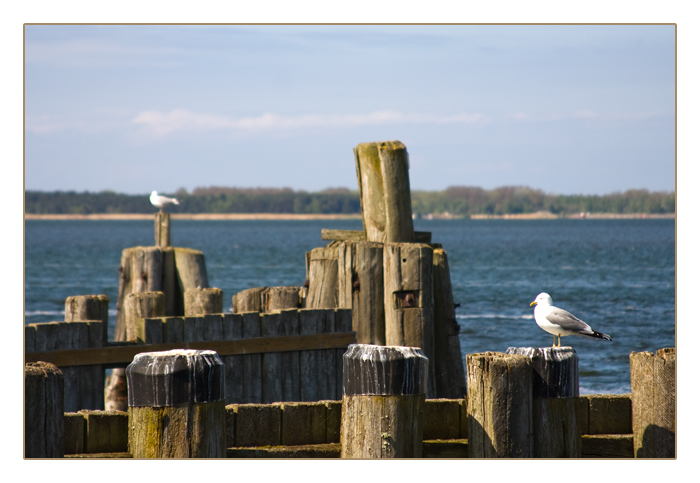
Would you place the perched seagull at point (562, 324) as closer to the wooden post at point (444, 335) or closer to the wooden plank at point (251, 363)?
the wooden post at point (444, 335)

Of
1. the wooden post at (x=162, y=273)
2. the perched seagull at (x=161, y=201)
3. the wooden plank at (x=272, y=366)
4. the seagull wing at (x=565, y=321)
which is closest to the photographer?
the seagull wing at (x=565, y=321)

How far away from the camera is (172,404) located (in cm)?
376

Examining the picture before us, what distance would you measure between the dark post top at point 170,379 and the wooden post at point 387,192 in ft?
11.1

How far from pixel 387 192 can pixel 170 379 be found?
363cm

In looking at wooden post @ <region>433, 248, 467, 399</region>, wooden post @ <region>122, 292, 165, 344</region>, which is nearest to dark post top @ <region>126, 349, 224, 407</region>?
wooden post @ <region>122, 292, 165, 344</region>

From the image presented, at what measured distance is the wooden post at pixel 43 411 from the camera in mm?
3701

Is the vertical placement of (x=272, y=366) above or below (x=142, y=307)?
below

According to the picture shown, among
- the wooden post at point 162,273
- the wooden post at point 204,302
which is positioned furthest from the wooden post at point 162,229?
the wooden post at point 204,302

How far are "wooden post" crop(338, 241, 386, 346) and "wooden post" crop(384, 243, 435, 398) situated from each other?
0.28ft

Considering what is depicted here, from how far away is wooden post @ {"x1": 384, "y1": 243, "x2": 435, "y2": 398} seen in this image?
6691 mm

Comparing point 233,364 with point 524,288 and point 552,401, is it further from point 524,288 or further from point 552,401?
point 524,288

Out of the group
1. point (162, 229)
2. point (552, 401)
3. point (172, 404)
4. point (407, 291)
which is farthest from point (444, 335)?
point (162, 229)

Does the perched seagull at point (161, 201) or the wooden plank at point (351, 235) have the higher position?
the perched seagull at point (161, 201)

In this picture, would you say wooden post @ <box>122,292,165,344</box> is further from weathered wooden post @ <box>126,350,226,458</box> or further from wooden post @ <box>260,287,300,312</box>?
weathered wooden post @ <box>126,350,226,458</box>
